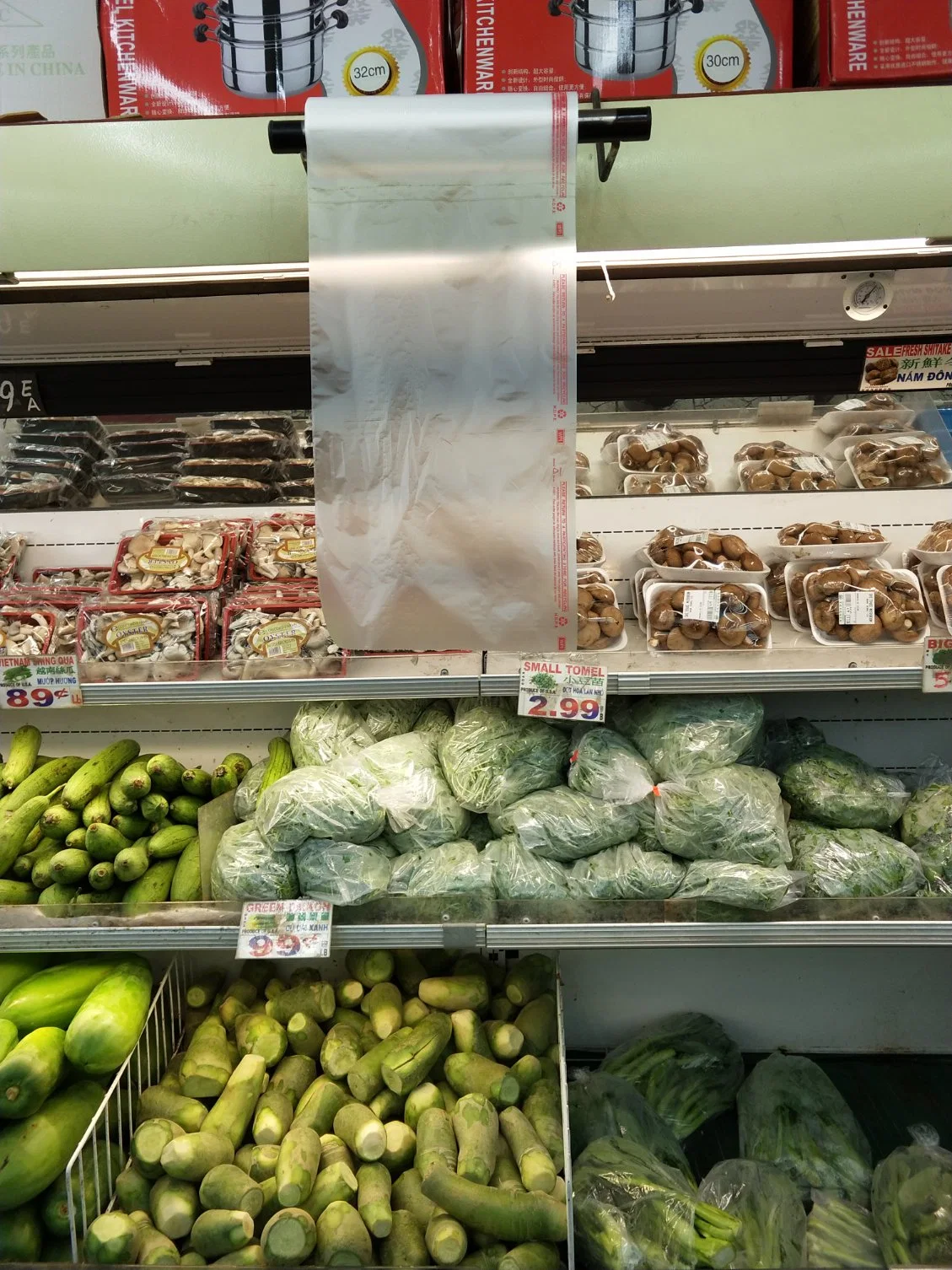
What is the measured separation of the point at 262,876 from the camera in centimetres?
161

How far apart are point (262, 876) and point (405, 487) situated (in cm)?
94

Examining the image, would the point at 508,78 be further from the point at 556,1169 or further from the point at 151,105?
the point at 556,1169

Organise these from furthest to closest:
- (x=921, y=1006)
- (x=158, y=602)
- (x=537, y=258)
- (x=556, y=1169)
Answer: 1. (x=921, y=1006)
2. (x=158, y=602)
3. (x=556, y=1169)
4. (x=537, y=258)

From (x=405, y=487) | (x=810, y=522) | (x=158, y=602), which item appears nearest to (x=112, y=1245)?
(x=158, y=602)

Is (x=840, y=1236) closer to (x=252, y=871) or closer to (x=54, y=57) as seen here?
(x=252, y=871)

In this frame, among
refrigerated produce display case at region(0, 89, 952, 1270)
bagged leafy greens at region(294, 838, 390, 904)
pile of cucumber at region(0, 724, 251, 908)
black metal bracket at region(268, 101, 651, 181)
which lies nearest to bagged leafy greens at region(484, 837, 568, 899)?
refrigerated produce display case at region(0, 89, 952, 1270)

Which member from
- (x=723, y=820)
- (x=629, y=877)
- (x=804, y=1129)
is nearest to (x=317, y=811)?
(x=629, y=877)

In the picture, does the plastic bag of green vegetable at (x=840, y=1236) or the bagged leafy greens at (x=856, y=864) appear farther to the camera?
the bagged leafy greens at (x=856, y=864)

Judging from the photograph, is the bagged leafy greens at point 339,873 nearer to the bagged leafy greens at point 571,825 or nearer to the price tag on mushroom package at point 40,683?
the bagged leafy greens at point 571,825

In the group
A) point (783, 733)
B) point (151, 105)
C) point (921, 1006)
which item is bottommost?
point (921, 1006)

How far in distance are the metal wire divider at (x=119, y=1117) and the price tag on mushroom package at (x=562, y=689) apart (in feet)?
3.19

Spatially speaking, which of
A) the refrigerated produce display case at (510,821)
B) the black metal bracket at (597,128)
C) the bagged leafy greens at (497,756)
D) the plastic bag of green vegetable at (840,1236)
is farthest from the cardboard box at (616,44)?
the plastic bag of green vegetable at (840,1236)

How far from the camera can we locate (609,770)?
1.72 meters

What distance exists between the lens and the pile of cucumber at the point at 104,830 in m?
1.69
